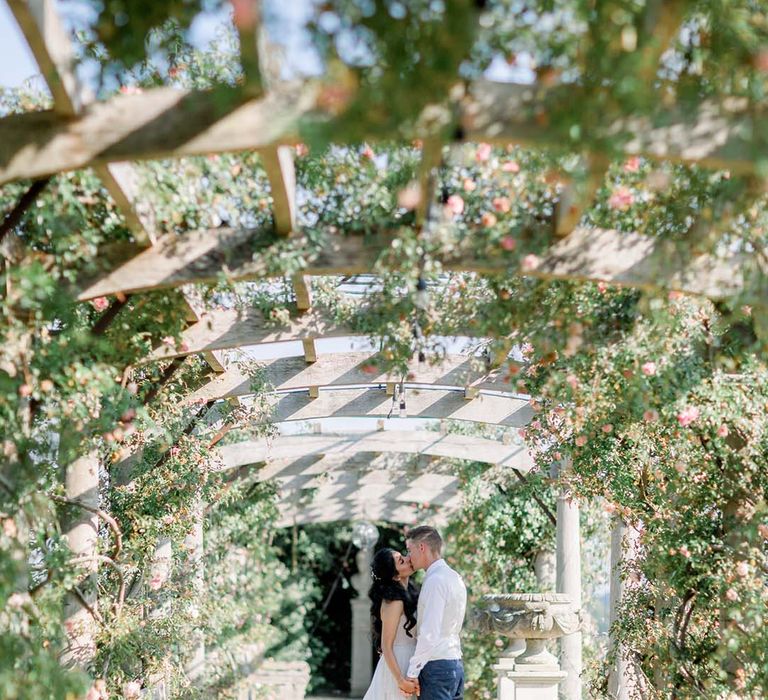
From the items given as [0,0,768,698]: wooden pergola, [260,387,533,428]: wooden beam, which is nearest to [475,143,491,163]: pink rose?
[0,0,768,698]: wooden pergola

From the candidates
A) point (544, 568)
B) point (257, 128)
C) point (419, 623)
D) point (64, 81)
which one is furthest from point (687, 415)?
point (544, 568)

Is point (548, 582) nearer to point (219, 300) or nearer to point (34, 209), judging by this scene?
point (219, 300)

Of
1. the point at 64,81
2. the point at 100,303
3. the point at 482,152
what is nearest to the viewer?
the point at 64,81

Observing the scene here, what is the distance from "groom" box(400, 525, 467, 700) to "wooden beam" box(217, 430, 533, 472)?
3.71 meters

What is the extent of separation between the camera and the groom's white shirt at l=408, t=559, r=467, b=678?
516 cm

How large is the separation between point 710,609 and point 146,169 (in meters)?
3.41

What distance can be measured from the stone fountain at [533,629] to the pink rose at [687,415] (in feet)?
11.8

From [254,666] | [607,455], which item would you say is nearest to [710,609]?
[607,455]

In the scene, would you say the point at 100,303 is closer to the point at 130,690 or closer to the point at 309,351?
the point at 130,690

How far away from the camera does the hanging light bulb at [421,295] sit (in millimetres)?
3939

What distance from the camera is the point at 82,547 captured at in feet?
17.9

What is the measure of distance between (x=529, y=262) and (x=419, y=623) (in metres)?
2.35

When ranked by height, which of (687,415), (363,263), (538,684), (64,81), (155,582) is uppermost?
(64,81)

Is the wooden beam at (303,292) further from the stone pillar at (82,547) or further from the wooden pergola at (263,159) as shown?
the stone pillar at (82,547)
